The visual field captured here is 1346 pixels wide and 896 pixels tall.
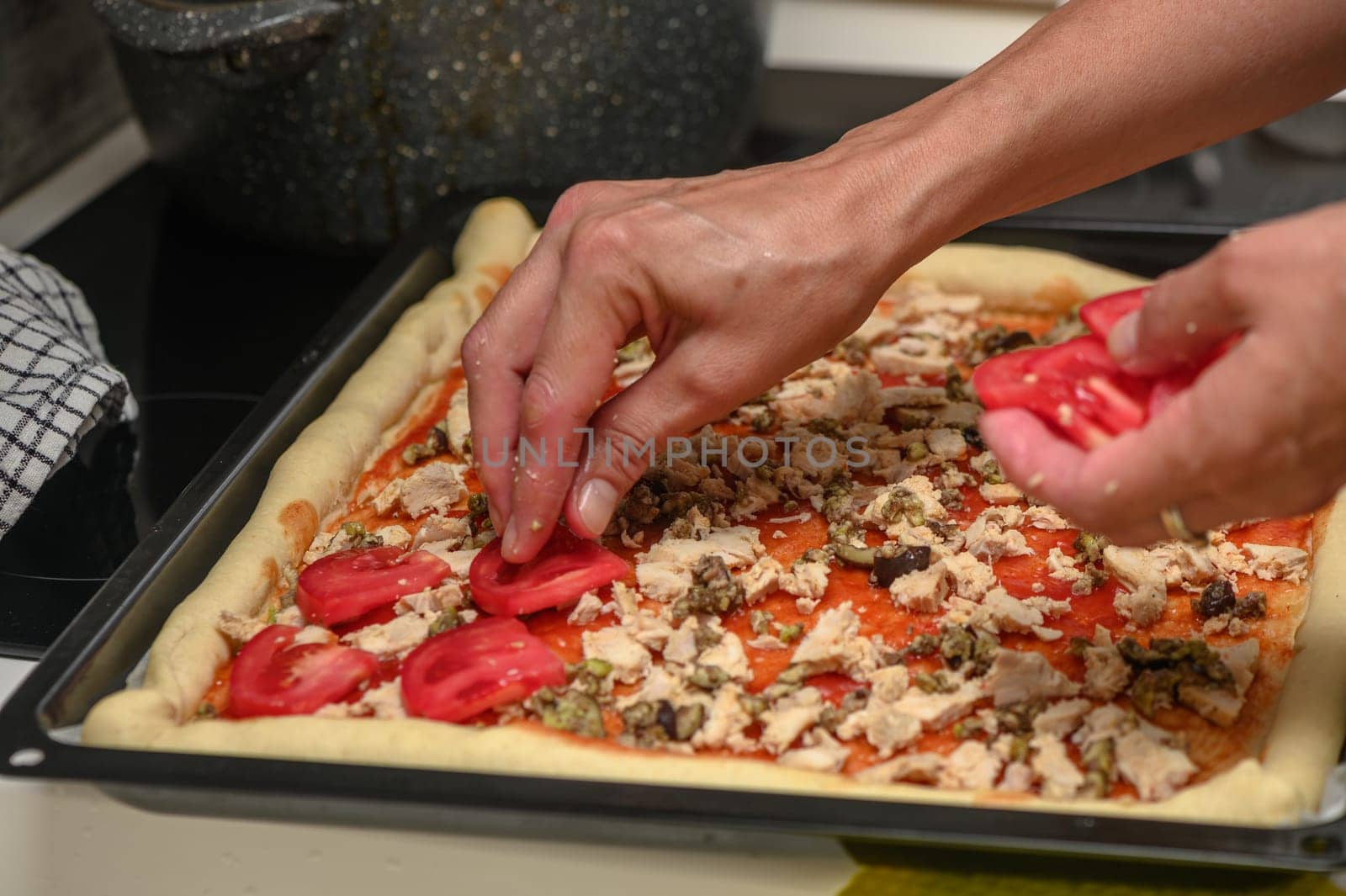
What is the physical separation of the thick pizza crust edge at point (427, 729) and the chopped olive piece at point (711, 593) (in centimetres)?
28

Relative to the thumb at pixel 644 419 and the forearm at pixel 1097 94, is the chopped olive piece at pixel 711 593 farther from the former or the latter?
the forearm at pixel 1097 94

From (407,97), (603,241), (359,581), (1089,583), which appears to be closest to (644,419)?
(603,241)

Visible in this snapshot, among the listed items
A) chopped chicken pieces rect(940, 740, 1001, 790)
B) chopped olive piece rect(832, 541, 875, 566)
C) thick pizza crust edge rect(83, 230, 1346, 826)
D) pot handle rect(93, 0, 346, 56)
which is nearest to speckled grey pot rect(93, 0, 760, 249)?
pot handle rect(93, 0, 346, 56)

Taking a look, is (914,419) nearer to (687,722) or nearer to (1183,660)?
(1183,660)

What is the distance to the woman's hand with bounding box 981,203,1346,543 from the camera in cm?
115

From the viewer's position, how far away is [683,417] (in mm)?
1760

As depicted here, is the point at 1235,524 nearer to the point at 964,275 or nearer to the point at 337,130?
the point at 964,275

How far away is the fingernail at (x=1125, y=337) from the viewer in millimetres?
1346

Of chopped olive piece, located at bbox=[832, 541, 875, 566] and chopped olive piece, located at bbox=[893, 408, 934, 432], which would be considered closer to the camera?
chopped olive piece, located at bbox=[832, 541, 875, 566]

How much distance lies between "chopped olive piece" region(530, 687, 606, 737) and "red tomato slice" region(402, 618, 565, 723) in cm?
3

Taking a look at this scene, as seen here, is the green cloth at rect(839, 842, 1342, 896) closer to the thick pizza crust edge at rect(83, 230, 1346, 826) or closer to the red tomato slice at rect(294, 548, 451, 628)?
the thick pizza crust edge at rect(83, 230, 1346, 826)

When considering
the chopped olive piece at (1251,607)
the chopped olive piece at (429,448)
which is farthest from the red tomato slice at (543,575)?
the chopped olive piece at (1251,607)

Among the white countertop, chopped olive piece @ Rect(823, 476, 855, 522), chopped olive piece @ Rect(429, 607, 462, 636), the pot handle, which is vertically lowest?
the white countertop

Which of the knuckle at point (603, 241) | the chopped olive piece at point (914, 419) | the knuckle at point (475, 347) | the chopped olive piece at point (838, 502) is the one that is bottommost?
the chopped olive piece at point (838, 502)
